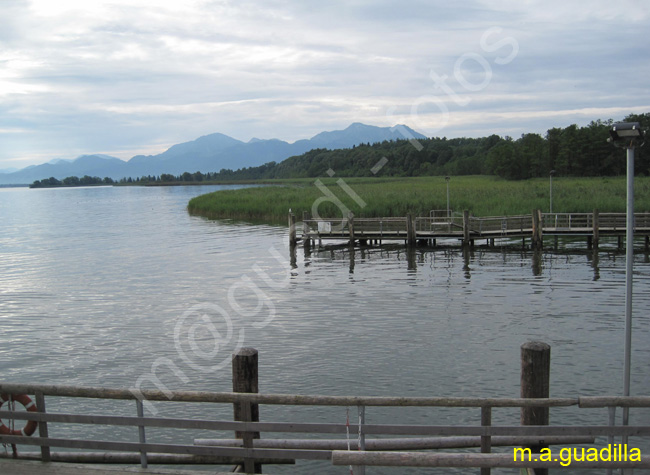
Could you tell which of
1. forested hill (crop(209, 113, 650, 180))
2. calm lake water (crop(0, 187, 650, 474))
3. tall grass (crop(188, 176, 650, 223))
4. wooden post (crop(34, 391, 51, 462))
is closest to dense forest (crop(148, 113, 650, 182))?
forested hill (crop(209, 113, 650, 180))

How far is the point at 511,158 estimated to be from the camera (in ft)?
375

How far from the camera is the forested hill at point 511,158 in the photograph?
344 ft

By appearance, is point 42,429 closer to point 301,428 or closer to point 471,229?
point 301,428

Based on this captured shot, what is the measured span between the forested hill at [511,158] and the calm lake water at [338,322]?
5216 centimetres

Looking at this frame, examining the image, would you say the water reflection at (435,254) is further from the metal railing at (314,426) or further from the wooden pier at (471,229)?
the metal railing at (314,426)

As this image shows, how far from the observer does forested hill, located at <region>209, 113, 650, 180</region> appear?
344 ft

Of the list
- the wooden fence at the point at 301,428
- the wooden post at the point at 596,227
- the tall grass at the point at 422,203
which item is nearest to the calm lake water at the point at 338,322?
the wooden post at the point at 596,227

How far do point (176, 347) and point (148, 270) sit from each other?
1683 centimetres

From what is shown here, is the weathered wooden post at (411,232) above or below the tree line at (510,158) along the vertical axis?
below

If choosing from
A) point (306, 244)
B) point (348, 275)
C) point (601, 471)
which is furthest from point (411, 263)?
point (601, 471)

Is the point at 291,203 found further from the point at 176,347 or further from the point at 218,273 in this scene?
the point at 176,347

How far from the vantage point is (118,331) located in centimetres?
2161

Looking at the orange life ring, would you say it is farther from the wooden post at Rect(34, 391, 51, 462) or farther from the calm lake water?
the calm lake water

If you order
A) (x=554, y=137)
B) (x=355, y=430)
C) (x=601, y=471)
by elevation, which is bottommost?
→ (x=601, y=471)
